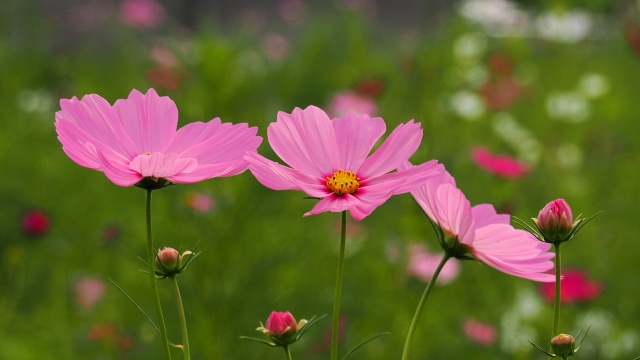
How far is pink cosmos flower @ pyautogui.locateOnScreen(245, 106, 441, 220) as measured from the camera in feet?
1.04

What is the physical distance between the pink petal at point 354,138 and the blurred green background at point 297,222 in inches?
32.3

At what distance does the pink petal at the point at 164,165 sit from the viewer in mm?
316

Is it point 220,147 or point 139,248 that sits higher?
point 220,147

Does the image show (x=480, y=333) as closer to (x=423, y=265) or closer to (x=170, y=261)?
(x=423, y=265)

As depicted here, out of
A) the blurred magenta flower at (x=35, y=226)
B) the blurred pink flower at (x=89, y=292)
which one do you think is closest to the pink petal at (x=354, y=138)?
the blurred magenta flower at (x=35, y=226)

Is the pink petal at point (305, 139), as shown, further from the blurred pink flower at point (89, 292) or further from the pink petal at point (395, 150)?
the blurred pink flower at point (89, 292)

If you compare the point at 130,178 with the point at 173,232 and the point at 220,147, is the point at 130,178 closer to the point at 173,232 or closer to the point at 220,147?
the point at 220,147

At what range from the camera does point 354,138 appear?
A: 0.36m

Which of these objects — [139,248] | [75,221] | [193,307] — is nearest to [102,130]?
[193,307]

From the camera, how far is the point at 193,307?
1216 mm

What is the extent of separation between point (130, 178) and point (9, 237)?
1.54m

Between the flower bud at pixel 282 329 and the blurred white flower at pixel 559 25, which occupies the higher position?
the blurred white flower at pixel 559 25

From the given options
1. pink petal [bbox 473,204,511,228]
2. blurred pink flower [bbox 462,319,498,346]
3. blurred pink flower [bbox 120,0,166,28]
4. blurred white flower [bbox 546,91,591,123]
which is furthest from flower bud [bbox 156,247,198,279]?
blurred pink flower [bbox 120,0,166,28]

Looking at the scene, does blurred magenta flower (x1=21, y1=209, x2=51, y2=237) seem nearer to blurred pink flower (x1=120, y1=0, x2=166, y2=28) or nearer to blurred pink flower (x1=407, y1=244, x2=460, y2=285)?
blurred pink flower (x1=407, y1=244, x2=460, y2=285)
